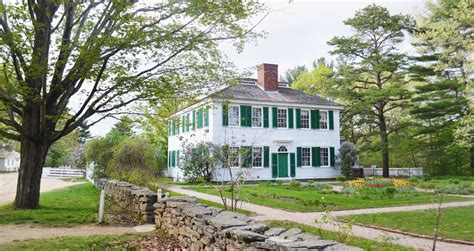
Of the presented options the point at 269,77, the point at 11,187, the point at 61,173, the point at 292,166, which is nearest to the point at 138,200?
the point at 292,166

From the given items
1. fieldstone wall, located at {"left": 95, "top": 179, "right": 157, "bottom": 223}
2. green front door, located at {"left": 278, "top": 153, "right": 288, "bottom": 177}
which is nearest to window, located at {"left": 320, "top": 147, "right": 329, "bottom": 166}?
green front door, located at {"left": 278, "top": 153, "right": 288, "bottom": 177}

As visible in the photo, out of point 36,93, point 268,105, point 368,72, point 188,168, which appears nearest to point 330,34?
point 368,72

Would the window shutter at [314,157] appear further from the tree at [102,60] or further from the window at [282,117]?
the tree at [102,60]

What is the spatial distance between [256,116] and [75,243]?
17165 mm

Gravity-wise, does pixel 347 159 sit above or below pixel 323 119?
below

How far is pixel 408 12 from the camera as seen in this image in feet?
89.3

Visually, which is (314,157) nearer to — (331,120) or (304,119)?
(304,119)

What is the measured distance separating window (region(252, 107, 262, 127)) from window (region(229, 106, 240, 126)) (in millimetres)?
1083

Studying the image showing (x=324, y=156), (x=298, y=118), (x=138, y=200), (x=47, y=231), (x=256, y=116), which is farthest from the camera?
(x=324, y=156)

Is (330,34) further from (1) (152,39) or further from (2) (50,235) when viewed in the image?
(2) (50,235)

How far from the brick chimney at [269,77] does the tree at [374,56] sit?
17.3ft

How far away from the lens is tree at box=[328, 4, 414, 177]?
26.3 m

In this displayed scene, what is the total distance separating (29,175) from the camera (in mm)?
10633

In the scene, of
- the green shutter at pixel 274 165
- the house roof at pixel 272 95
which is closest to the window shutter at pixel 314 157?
the green shutter at pixel 274 165
